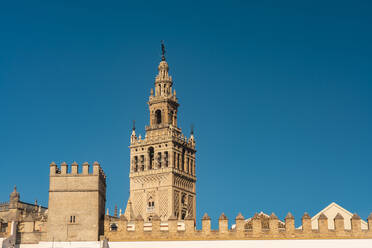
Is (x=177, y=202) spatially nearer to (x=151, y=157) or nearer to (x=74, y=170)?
(x=151, y=157)

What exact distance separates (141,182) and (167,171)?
4.18 meters

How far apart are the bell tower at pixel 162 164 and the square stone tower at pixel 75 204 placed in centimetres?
4105

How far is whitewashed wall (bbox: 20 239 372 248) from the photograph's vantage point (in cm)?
3891

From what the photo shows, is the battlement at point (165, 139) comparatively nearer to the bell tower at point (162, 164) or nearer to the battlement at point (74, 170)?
the bell tower at point (162, 164)

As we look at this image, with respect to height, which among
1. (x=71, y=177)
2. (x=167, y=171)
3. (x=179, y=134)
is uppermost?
(x=179, y=134)

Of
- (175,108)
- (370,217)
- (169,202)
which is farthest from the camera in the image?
(175,108)

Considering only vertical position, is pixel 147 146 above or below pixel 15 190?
above

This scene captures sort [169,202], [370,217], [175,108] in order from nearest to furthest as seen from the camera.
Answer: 1. [370,217]
2. [169,202]
3. [175,108]

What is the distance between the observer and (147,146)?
86500mm

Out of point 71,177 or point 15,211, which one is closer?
point 71,177

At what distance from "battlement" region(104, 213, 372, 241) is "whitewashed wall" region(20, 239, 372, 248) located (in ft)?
0.84

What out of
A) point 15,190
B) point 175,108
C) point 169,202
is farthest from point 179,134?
point 15,190

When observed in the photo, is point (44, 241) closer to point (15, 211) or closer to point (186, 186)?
point (15, 211)

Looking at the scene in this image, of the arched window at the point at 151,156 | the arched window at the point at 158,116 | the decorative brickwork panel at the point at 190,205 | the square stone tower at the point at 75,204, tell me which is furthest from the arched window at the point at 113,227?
the arched window at the point at 158,116
